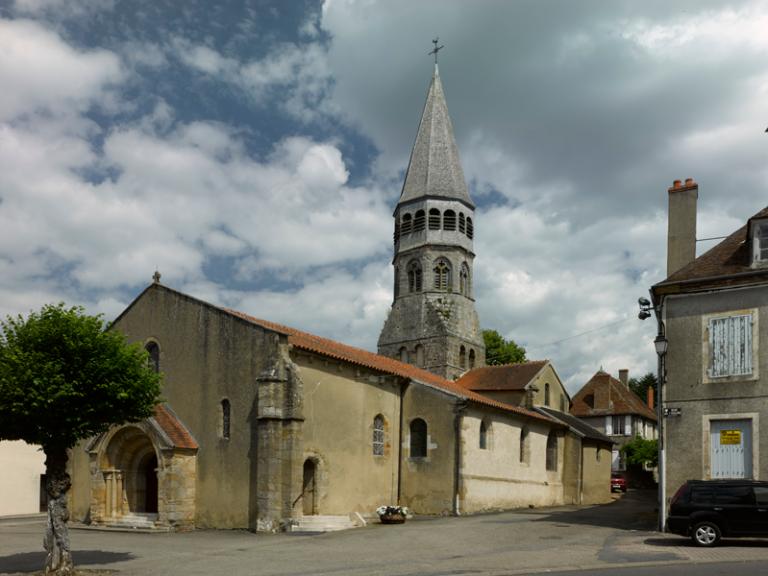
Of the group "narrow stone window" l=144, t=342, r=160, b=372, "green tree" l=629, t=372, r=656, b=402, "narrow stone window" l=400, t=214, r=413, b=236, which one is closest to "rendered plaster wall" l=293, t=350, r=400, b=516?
"narrow stone window" l=144, t=342, r=160, b=372

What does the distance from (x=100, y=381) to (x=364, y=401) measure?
1364 cm

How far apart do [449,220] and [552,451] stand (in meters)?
17.6

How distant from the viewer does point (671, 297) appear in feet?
70.9

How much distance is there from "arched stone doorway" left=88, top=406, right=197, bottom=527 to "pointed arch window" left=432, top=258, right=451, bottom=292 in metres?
25.0

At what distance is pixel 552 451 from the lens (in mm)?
38844

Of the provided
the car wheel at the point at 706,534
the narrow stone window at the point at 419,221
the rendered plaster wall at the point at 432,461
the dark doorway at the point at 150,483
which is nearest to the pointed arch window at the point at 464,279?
the narrow stone window at the point at 419,221

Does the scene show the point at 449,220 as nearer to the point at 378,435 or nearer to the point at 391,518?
the point at 378,435

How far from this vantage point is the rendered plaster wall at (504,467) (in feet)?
98.6

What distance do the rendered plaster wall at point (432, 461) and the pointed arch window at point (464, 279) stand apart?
64.2 ft

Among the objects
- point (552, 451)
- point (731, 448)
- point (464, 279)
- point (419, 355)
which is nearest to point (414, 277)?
point (464, 279)

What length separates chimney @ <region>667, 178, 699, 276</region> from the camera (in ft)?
77.6

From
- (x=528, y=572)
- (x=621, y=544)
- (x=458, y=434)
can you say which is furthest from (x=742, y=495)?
(x=458, y=434)

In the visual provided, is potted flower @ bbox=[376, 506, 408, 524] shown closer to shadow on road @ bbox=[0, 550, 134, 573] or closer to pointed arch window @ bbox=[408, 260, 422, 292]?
shadow on road @ bbox=[0, 550, 134, 573]

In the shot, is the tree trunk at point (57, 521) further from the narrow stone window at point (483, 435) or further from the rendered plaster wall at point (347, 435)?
the narrow stone window at point (483, 435)
